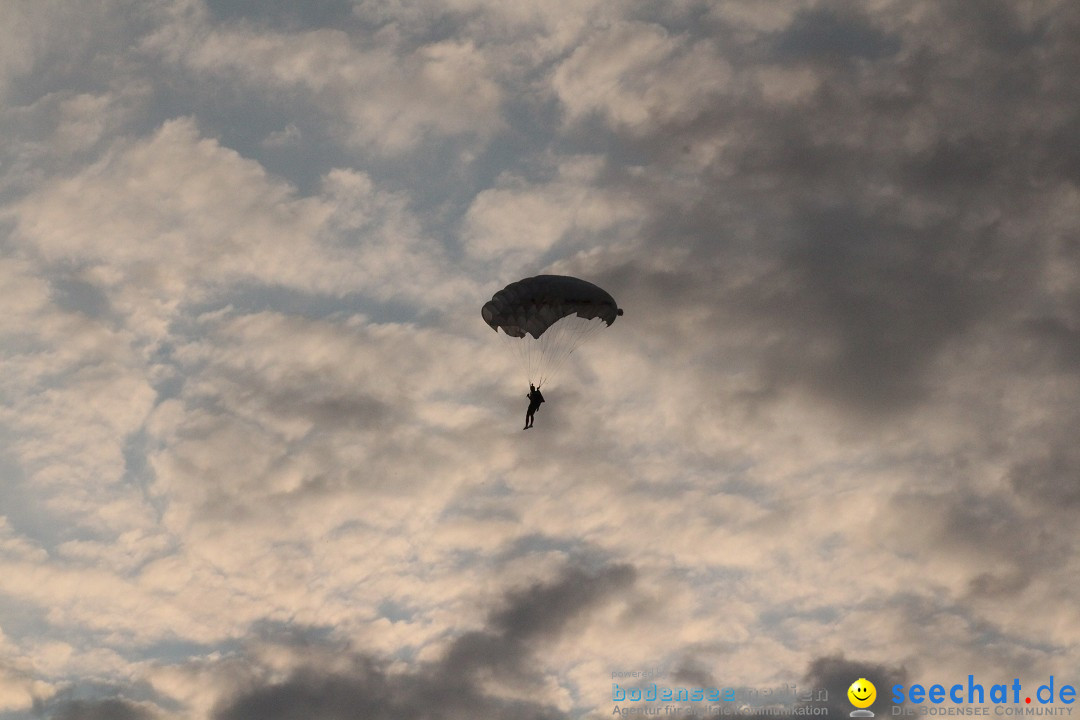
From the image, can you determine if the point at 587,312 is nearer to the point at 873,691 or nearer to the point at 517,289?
the point at 517,289

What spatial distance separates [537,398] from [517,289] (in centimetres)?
698

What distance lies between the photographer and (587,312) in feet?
319

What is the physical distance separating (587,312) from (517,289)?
456 cm

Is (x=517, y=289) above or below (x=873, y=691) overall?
above

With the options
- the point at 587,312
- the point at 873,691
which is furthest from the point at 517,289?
the point at 873,691

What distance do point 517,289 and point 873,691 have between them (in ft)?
116

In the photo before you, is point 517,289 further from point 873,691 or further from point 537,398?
point 873,691

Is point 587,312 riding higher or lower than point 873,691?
higher

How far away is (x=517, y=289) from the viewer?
97.4 meters

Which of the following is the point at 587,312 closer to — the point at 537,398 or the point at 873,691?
the point at 537,398

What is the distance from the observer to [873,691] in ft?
338

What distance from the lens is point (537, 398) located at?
98.6 m

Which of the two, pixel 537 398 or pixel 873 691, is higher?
pixel 537 398
